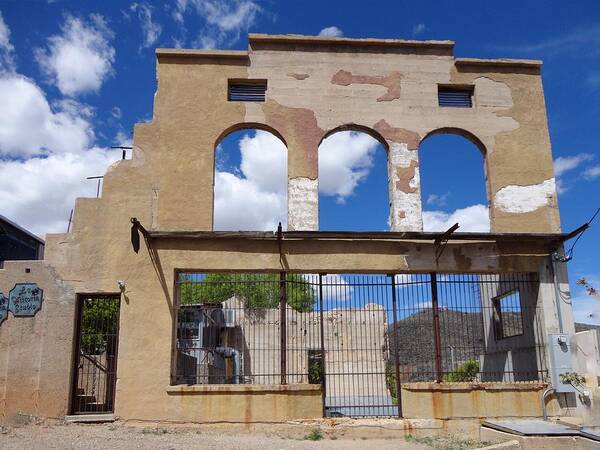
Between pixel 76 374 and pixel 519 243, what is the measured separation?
950cm

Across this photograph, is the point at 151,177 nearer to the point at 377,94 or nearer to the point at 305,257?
the point at 305,257

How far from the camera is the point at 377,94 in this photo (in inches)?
512

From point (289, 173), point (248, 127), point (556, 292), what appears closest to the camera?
point (556, 292)

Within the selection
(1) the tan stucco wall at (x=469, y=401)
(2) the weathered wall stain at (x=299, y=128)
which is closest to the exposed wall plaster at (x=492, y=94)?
(2) the weathered wall stain at (x=299, y=128)

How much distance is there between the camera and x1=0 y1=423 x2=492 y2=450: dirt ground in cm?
936

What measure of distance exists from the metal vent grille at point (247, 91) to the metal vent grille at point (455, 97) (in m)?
4.04

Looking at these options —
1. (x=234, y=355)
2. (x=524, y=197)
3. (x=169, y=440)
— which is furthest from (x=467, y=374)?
(x=169, y=440)

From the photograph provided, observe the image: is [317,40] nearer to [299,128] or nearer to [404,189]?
[299,128]

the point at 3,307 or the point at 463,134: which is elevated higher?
the point at 463,134

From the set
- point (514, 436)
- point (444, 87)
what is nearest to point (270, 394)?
point (514, 436)

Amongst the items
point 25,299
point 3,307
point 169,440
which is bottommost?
point 169,440

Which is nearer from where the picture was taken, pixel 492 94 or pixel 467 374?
pixel 492 94

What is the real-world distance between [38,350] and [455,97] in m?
10.4

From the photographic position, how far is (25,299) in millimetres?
11633
